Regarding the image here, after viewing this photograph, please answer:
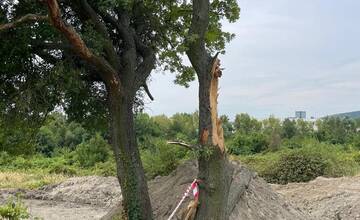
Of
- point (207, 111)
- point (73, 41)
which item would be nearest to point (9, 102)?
point (73, 41)

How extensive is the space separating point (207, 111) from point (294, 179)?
39.8 feet

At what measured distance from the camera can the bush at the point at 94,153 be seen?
33.3 metres

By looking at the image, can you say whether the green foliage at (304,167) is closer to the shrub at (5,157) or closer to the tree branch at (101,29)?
the shrub at (5,157)

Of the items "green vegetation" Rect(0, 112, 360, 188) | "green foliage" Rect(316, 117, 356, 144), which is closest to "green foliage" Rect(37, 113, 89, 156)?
"green vegetation" Rect(0, 112, 360, 188)

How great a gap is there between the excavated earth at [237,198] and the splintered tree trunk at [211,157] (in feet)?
4.43

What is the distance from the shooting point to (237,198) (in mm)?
9734

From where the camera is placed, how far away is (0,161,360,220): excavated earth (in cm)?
995

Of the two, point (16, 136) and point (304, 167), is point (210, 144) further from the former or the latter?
point (304, 167)

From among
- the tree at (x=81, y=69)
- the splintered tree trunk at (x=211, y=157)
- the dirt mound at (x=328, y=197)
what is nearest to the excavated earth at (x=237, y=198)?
the dirt mound at (x=328, y=197)

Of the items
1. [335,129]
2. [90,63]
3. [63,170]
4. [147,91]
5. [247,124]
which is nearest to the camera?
[90,63]

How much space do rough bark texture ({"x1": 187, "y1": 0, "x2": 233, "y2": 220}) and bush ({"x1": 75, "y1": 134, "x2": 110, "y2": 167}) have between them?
83.8ft

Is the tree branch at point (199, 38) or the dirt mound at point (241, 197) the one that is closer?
the tree branch at point (199, 38)

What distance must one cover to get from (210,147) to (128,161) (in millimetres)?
2072

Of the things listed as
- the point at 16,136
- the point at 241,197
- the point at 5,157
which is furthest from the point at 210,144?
the point at 5,157
